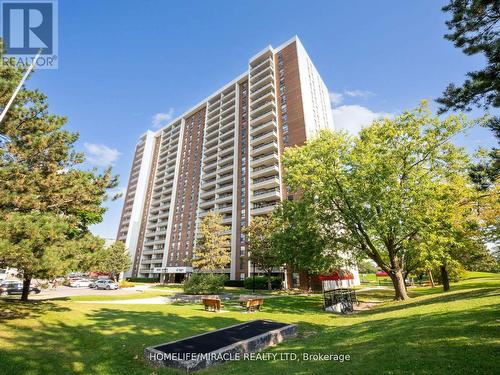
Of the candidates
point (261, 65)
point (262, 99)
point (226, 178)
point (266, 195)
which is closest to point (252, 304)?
point (266, 195)

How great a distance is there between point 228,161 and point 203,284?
125ft

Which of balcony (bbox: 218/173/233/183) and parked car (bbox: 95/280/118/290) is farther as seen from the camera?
balcony (bbox: 218/173/233/183)

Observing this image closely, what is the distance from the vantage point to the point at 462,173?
19.6 m

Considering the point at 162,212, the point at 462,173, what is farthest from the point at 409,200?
the point at 162,212

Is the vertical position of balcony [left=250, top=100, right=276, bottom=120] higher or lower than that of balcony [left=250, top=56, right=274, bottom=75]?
lower

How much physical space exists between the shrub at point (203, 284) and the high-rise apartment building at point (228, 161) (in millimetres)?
18945

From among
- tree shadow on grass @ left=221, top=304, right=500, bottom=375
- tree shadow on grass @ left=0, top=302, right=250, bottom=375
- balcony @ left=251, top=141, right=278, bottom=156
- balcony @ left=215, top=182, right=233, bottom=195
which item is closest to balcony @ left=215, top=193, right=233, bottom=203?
balcony @ left=215, top=182, right=233, bottom=195

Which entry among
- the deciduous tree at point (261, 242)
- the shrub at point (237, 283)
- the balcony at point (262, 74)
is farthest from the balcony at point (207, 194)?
the balcony at point (262, 74)

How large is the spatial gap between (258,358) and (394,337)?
4.27 meters

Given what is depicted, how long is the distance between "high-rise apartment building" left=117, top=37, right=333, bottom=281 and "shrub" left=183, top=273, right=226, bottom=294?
62.2 ft

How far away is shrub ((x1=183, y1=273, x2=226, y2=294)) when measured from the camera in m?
28.2

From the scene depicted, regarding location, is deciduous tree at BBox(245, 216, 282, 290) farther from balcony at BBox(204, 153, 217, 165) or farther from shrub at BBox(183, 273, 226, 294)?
balcony at BBox(204, 153, 217, 165)

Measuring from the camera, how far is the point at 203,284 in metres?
28.5

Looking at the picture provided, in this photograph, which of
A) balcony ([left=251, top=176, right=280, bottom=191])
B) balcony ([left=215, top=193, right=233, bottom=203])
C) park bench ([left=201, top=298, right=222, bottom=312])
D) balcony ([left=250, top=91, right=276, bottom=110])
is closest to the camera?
park bench ([left=201, top=298, right=222, bottom=312])
